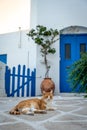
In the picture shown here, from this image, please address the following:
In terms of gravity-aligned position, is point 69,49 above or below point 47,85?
above

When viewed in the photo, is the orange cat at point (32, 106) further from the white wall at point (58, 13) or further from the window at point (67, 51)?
the window at point (67, 51)

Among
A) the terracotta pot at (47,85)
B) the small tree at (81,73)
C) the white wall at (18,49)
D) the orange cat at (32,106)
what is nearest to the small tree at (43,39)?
the white wall at (18,49)

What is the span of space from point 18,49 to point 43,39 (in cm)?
123

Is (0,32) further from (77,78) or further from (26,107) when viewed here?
(26,107)

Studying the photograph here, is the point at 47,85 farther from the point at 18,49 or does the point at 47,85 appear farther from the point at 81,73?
the point at 81,73

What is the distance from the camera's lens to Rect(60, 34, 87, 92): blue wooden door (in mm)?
8297

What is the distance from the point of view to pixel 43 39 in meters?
8.12

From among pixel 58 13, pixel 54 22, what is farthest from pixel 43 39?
pixel 58 13

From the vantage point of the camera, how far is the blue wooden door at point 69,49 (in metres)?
8.30

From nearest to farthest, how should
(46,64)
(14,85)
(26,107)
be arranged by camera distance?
(26,107)
(14,85)
(46,64)

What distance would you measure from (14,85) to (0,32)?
11.1 ft

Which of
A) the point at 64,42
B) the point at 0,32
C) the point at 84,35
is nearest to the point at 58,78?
the point at 64,42

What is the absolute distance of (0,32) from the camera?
9.71 m

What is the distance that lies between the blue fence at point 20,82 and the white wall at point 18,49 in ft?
2.09
